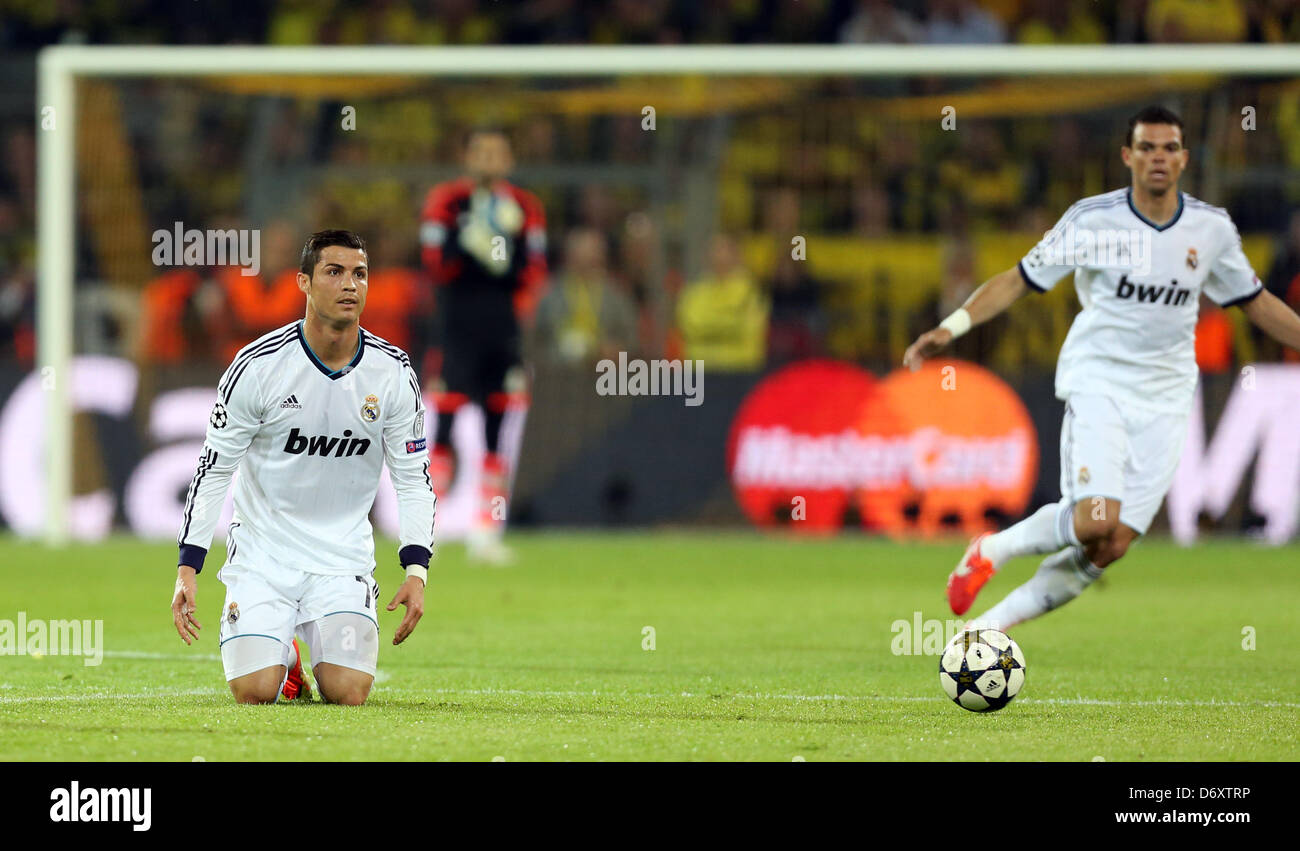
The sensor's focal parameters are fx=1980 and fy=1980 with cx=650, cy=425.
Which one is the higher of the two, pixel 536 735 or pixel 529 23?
pixel 529 23

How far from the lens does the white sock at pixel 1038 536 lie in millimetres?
7484

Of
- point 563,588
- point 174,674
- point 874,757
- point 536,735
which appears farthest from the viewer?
point 563,588

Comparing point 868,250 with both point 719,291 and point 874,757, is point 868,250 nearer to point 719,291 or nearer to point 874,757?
point 719,291

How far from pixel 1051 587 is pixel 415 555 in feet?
8.25

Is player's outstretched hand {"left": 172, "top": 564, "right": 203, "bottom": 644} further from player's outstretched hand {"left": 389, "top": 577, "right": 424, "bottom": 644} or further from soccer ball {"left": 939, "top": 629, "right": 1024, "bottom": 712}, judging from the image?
soccer ball {"left": 939, "top": 629, "right": 1024, "bottom": 712}

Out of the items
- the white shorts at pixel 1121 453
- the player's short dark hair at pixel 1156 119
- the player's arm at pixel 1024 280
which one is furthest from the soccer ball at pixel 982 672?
the player's short dark hair at pixel 1156 119

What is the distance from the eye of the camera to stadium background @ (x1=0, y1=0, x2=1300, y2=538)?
14680 millimetres

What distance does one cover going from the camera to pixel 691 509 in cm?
1477

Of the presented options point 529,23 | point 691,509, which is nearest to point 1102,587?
point 691,509

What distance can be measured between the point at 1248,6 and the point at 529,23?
6.33 m

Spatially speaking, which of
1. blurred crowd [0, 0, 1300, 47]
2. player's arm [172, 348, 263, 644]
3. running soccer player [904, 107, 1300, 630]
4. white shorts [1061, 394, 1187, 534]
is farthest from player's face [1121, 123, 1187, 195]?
blurred crowd [0, 0, 1300, 47]

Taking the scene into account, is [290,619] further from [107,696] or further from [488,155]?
[488,155]

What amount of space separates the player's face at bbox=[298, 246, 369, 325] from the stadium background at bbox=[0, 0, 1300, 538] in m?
8.48
